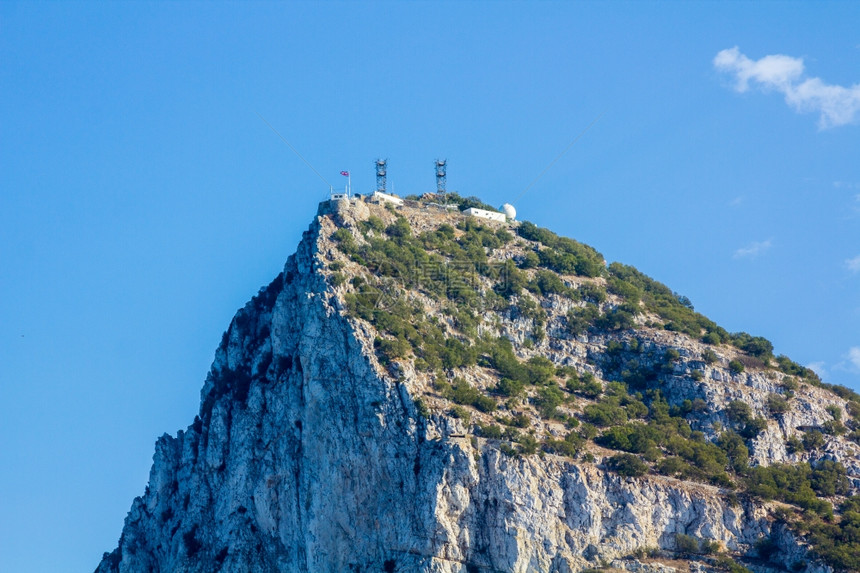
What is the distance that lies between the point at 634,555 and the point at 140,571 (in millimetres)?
41915

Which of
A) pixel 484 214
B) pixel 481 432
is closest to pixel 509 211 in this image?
pixel 484 214

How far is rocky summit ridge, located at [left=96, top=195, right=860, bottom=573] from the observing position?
87000 millimetres

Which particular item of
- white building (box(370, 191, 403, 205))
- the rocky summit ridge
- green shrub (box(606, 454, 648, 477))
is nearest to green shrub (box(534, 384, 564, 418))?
the rocky summit ridge

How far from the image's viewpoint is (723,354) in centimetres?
11025

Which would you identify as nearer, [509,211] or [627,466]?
[627,466]

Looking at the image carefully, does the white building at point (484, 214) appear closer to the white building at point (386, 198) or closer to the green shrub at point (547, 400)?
the white building at point (386, 198)

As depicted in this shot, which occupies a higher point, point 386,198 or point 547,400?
point 386,198

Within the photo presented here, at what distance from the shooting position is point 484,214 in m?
131

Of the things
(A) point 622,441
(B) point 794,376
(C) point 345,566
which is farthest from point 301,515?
(B) point 794,376

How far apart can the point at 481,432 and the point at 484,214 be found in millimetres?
43889

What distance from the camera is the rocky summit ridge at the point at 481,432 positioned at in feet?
285

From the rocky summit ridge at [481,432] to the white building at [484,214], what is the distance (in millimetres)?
7457

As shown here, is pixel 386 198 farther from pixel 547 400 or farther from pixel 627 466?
pixel 627 466

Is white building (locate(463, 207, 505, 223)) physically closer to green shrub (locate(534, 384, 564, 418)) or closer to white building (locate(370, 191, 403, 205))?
white building (locate(370, 191, 403, 205))
